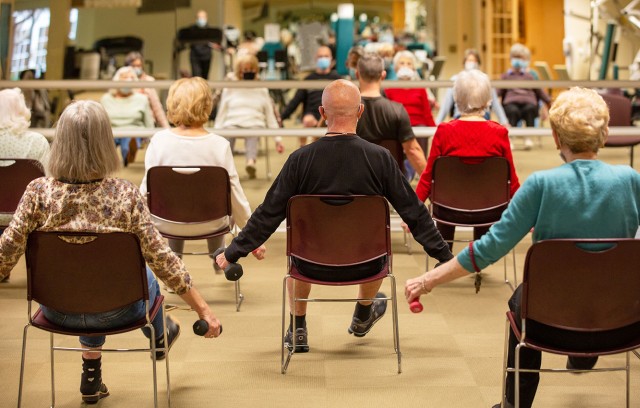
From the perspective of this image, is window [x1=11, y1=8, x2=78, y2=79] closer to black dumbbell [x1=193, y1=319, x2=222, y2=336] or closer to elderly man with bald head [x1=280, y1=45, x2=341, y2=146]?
elderly man with bald head [x1=280, y1=45, x2=341, y2=146]

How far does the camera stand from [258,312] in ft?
15.7

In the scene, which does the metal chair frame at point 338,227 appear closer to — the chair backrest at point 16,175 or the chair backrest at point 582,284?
the chair backrest at point 582,284

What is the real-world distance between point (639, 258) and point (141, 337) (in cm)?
250

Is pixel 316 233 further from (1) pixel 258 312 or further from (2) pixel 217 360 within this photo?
(1) pixel 258 312

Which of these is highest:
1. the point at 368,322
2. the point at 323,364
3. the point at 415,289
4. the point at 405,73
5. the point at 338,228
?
the point at 405,73

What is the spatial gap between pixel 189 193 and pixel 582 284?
7.97 feet

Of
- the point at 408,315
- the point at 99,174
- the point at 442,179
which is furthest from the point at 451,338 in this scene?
the point at 99,174

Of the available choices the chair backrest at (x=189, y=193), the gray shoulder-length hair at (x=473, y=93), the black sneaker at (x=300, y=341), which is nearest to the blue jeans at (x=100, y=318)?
the black sneaker at (x=300, y=341)

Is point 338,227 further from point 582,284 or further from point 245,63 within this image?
point 245,63

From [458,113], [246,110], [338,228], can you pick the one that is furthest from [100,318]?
[246,110]

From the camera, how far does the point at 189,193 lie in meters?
4.66

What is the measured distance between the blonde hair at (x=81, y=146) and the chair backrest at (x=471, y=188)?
2.25 metres

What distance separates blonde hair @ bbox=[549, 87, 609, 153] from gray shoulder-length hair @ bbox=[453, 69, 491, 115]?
2.02m

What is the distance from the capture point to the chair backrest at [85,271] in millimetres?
2990
